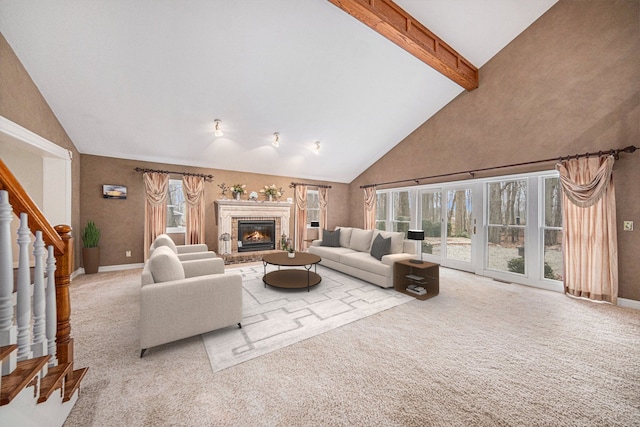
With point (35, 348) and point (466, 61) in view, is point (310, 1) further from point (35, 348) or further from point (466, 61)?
point (35, 348)

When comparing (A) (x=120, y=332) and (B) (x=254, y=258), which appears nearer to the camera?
(A) (x=120, y=332)

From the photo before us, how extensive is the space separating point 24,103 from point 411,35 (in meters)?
5.66

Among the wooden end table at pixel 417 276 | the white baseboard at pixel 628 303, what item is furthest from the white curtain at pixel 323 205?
the white baseboard at pixel 628 303

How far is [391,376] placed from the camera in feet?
6.35

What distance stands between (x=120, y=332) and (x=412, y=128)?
6.95 meters

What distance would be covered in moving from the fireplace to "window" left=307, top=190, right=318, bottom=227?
5.08 ft

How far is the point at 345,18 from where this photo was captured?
3.35 meters

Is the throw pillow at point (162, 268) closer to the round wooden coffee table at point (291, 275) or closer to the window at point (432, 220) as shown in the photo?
the round wooden coffee table at point (291, 275)

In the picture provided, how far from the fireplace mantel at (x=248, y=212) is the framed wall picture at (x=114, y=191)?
191 centimetres

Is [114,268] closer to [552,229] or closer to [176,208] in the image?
[176,208]

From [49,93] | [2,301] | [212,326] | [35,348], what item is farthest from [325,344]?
[49,93]

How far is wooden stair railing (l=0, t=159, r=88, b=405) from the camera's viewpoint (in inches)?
47.1

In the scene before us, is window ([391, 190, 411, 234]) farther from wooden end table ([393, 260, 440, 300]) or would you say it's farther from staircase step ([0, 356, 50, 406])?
staircase step ([0, 356, 50, 406])

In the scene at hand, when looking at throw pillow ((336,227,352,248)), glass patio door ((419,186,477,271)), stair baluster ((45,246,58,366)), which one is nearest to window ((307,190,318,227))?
throw pillow ((336,227,352,248))
